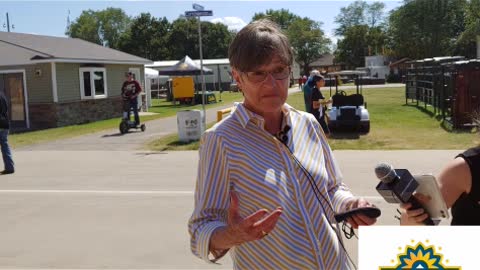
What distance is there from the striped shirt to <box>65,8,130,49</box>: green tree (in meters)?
126

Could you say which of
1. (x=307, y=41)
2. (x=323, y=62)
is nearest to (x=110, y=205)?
(x=307, y=41)

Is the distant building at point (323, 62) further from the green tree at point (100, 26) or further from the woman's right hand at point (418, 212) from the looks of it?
the woman's right hand at point (418, 212)

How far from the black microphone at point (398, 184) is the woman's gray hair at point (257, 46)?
0.57 meters

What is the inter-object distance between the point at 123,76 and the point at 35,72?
21.2 ft

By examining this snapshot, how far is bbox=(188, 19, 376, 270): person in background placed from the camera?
201 cm

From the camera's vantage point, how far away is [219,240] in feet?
6.14

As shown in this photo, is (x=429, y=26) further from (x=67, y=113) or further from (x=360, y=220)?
(x=360, y=220)

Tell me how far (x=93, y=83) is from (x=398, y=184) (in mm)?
26473

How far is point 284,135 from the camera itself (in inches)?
85.7

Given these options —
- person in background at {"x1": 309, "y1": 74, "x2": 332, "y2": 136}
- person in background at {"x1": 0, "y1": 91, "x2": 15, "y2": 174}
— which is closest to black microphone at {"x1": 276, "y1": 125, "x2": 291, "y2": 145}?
person in background at {"x1": 0, "y1": 91, "x2": 15, "y2": 174}

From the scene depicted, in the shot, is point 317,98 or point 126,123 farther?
point 126,123

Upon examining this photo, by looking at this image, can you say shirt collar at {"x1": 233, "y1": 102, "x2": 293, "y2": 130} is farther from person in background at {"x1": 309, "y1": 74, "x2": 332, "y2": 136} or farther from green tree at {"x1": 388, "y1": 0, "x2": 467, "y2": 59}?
green tree at {"x1": 388, "y1": 0, "x2": 467, "y2": 59}

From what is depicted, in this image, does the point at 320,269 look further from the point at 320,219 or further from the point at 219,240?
the point at 219,240

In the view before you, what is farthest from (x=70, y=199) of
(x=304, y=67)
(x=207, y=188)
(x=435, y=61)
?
(x=304, y=67)
